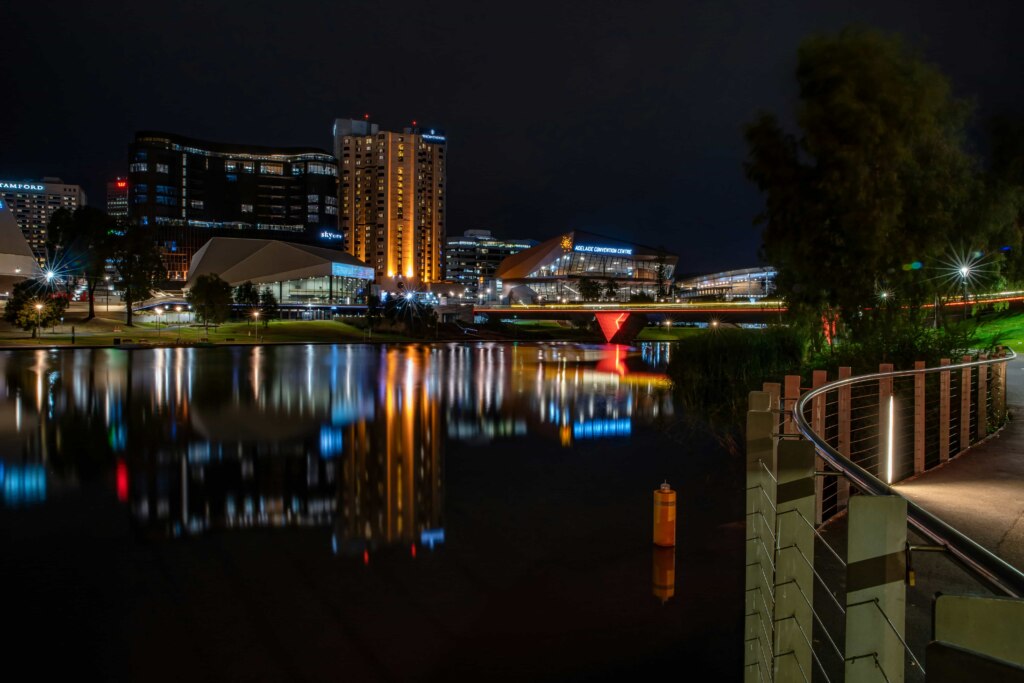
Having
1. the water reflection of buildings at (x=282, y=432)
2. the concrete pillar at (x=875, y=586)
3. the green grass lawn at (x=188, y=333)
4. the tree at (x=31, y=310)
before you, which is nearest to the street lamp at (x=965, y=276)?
the water reflection of buildings at (x=282, y=432)

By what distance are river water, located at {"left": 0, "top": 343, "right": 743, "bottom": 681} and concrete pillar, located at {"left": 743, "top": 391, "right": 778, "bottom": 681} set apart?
1524mm

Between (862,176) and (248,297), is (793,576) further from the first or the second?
(248,297)

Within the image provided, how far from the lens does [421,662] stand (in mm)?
A: 5609

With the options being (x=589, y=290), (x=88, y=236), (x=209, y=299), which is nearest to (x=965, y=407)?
(x=209, y=299)

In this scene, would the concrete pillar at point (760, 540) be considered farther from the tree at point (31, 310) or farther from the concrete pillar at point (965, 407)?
the tree at point (31, 310)

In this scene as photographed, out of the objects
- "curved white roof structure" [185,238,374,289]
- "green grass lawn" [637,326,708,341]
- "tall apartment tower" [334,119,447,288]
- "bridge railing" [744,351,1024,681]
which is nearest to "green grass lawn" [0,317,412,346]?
"curved white roof structure" [185,238,374,289]

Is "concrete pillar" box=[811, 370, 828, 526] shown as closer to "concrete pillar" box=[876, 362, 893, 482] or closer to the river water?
the river water

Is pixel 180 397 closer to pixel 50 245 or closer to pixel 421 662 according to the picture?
pixel 421 662

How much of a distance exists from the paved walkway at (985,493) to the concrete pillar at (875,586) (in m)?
4.63

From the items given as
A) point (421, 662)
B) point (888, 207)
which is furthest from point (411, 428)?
point (888, 207)

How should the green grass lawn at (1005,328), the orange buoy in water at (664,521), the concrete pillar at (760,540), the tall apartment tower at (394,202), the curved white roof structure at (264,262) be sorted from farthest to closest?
the tall apartment tower at (394,202) → the curved white roof structure at (264,262) → the green grass lawn at (1005,328) → the orange buoy in water at (664,521) → the concrete pillar at (760,540)

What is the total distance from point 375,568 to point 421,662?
2.09m

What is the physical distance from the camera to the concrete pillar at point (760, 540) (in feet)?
13.0

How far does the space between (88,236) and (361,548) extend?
225 ft
